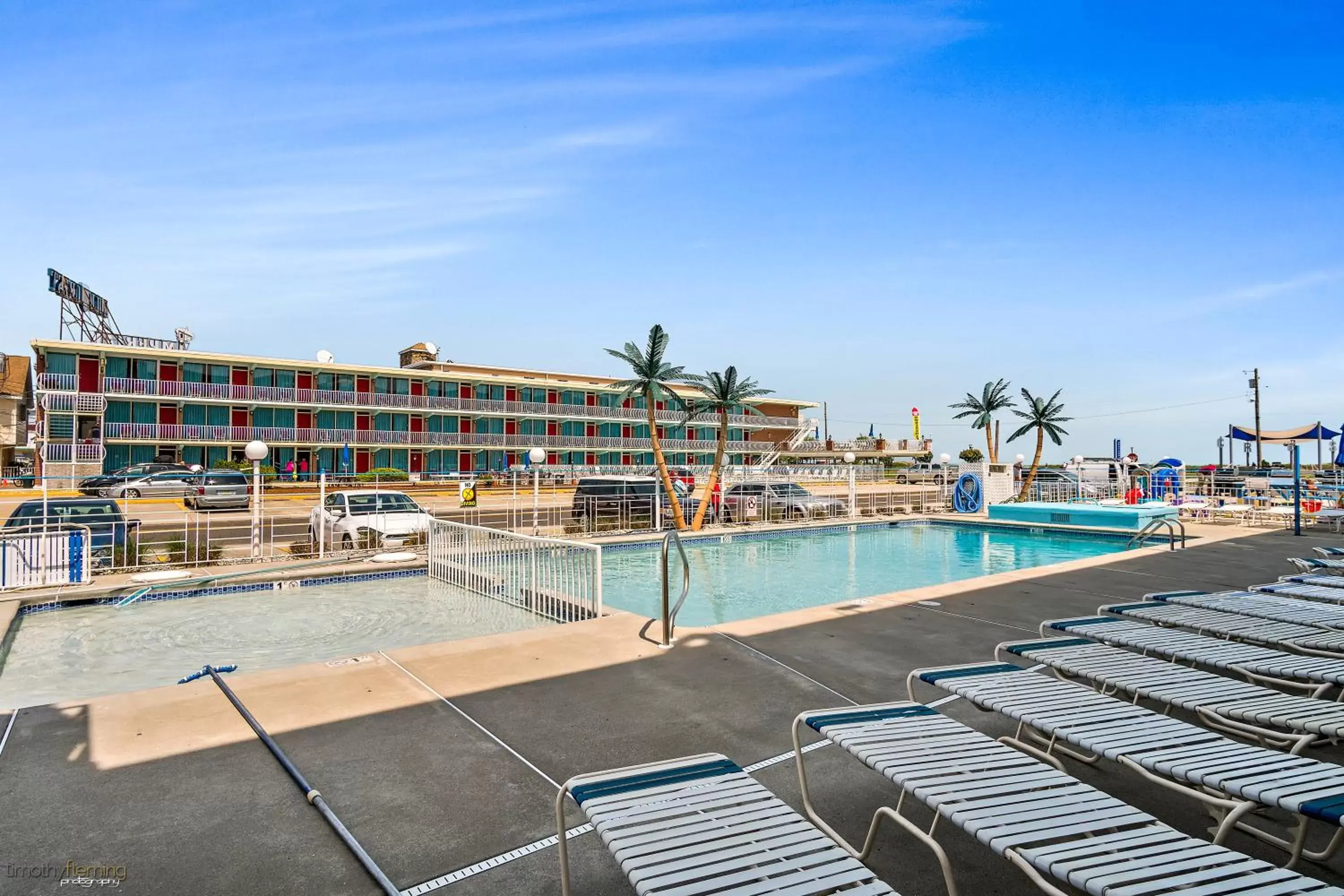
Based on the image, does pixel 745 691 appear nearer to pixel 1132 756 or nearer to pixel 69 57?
pixel 1132 756

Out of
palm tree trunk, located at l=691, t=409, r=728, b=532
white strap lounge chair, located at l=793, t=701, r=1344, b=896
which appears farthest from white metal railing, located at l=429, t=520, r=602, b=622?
palm tree trunk, located at l=691, t=409, r=728, b=532

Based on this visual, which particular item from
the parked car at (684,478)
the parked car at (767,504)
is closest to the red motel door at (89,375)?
the parked car at (684,478)

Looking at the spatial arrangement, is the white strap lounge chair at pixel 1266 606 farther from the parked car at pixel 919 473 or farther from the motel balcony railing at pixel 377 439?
the parked car at pixel 919 473

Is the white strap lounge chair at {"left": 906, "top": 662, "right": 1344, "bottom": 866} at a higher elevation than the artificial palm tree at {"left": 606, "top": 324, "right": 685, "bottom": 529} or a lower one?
lower

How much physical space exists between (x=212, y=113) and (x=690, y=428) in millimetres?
48739

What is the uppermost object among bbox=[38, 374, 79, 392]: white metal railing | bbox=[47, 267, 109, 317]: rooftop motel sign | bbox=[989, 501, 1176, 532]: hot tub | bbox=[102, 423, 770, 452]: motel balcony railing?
bbox=[47, 267, 109, 317]: rooftop motel sign

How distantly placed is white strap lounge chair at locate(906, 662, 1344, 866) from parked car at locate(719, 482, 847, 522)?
17.9 meters

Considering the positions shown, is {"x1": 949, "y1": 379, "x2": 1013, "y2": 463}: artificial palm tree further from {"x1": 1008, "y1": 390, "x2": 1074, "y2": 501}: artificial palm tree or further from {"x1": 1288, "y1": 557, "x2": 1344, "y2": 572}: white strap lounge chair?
{"x1": 1288, "y1": 557, "x2": 1344, "y2": 572}: white strap lounge chair

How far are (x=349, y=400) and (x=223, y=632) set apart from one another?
40.5 metres

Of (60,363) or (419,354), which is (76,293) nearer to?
(60,363)

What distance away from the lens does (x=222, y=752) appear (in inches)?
157

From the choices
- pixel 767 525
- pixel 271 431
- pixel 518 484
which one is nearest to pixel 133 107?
pixel 767 525

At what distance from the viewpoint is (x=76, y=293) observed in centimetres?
4578

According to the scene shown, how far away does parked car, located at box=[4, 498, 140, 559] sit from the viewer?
11.2 metres
